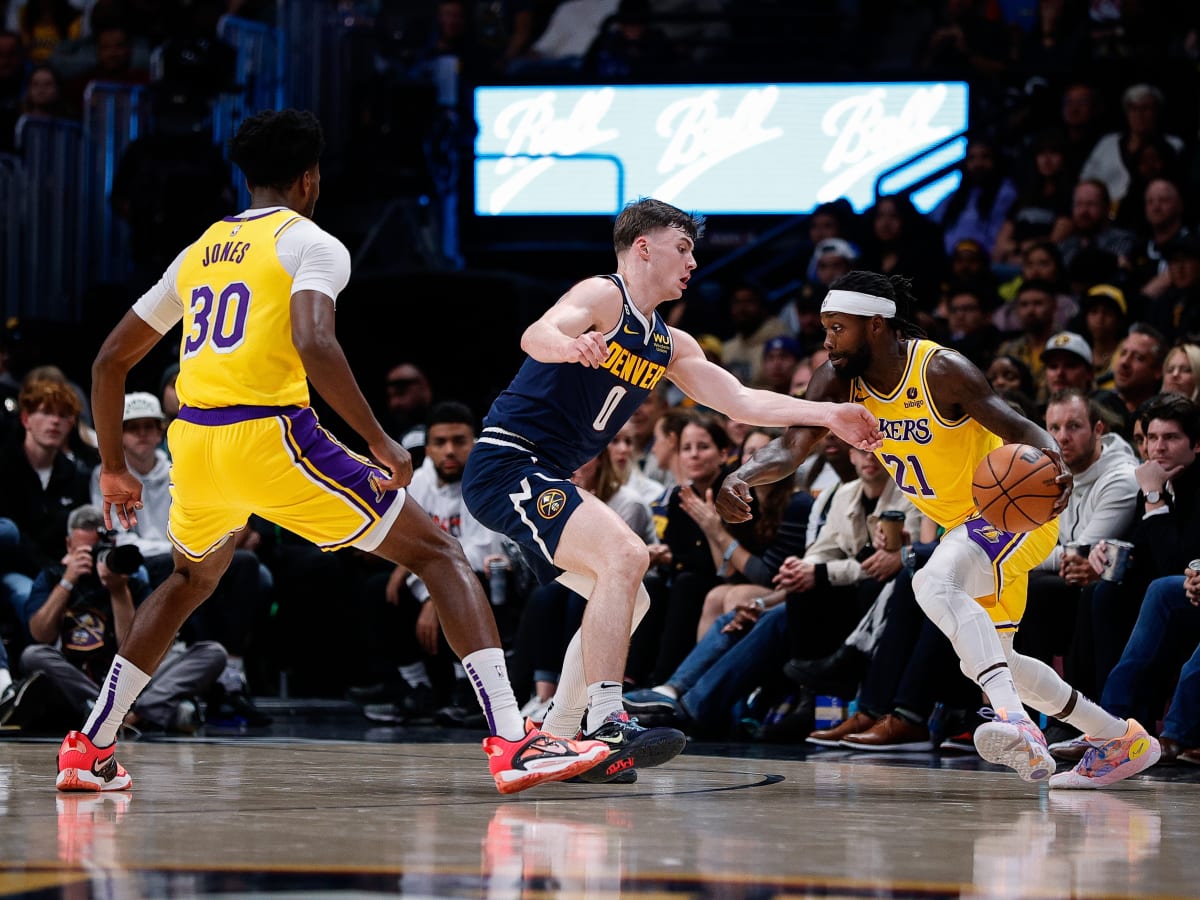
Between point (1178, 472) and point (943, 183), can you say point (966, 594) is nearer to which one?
point (1178, 472)

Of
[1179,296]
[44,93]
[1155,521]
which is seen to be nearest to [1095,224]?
[1179,296]

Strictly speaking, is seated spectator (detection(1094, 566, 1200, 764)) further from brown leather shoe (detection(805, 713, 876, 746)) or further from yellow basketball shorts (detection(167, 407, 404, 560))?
yellow basketball shorts (detection(167, 407, 404, 560))

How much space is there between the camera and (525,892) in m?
3.39

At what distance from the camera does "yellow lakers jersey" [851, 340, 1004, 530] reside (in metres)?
6.11

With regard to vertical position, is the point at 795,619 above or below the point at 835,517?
below

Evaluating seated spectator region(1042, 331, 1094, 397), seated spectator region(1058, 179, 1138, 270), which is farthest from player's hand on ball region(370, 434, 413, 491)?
seated spectator region(1058, 179, 1138, 270)

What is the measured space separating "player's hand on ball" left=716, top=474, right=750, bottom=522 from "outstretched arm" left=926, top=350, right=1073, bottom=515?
0.86 metres

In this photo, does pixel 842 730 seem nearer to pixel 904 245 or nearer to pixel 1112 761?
pixel 1112 761

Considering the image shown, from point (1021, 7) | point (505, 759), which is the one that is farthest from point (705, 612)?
point (1021, 7)

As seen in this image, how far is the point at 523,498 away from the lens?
5621mm

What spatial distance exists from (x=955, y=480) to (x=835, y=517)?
7.59ft

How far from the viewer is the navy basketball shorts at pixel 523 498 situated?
555 centimetres

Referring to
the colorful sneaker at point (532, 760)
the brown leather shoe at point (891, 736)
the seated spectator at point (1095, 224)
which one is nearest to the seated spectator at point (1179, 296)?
the seated spectator at point (1095, 224)

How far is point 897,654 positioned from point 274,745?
2856 mm
